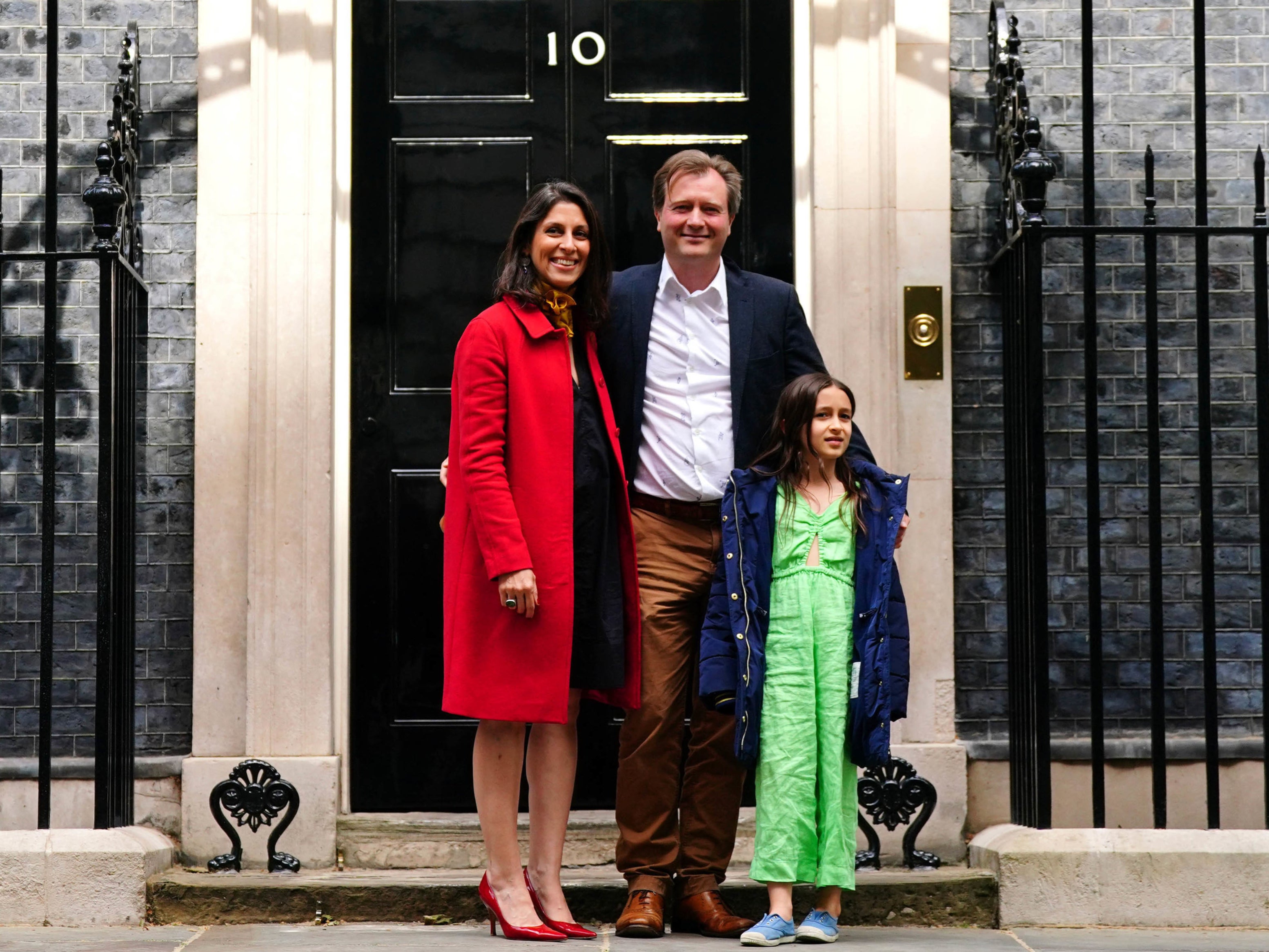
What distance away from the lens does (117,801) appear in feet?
15.5

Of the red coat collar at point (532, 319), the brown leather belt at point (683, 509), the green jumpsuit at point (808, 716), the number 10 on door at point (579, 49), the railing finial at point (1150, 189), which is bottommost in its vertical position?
the green jumpsuit at point (808, 716)

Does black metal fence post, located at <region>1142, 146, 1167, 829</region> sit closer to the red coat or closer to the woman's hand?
the red coat

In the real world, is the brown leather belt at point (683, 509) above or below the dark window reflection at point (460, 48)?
below

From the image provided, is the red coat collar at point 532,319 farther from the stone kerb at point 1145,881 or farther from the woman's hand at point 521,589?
the stone kerb at point 1145,881

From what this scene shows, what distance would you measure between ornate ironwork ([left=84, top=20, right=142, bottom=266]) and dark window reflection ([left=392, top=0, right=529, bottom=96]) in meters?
0.86

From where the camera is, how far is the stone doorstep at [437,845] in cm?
506

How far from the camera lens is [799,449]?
13.7ft

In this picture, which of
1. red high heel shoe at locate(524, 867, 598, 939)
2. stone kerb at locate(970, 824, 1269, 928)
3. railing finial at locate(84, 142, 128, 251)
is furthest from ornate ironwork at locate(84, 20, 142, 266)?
stone kerb at locate(970, 824, 1269, 928)

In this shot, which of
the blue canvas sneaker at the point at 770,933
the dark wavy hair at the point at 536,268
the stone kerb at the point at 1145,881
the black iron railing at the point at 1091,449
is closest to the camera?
the blue canvas sneaker at the point at 770,933

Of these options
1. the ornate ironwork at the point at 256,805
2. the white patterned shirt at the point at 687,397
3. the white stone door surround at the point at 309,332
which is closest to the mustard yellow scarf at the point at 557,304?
the white patterned shirt at the point at 687,397

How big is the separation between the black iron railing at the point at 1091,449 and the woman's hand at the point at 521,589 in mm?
1558

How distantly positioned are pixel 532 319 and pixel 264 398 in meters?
1.33

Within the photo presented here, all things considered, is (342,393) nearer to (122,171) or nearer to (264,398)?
(264,398)

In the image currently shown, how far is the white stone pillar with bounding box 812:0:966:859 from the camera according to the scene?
5.09 metres
